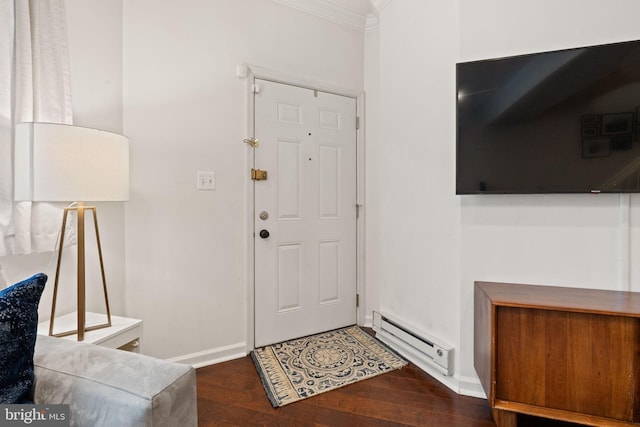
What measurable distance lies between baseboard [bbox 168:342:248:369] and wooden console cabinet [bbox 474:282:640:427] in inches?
62.8

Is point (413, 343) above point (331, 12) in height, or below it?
below

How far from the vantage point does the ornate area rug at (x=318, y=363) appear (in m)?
1.86

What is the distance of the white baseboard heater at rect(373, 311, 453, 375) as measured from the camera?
190cm

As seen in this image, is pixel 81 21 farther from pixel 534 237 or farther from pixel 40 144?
pixel 534 237

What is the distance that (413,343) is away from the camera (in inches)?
84.7

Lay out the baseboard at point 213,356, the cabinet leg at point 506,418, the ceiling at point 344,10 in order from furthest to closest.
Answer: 1. the ceiling at point 344,10
2. the baseboard at point 213,356
3. the cabinet leg at point 506,418

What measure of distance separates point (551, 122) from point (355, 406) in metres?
1.86

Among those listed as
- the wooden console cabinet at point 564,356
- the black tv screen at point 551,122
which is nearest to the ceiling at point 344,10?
the black tv screen at point 551,122

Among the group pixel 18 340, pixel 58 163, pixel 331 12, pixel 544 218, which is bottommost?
pixel 18 340

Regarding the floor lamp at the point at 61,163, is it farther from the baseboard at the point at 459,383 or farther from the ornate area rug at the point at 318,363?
the baseboard at the point at 459,383

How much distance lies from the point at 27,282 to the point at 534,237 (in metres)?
2.17

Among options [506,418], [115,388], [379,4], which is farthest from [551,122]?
[115,388]

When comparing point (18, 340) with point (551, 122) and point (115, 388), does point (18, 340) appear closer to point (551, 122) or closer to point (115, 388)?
point (115, 388)

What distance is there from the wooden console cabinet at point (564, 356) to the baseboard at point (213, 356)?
1596mm
